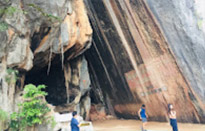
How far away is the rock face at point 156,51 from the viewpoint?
8094mm

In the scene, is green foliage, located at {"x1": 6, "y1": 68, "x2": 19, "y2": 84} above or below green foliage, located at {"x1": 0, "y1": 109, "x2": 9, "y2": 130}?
above

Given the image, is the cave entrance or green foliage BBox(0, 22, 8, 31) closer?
green foliage BBox(0, 22, 8, 31)

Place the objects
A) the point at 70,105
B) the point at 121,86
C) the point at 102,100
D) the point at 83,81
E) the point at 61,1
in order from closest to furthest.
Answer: the point at 61,1 → the point at 70,105 → the point at 83,81 → the point at 121,86 → the point at 102,100

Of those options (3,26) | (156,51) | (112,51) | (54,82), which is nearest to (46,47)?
(3,26)

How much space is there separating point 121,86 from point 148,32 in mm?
3951

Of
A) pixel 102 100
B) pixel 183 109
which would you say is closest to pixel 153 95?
pixel 183 109

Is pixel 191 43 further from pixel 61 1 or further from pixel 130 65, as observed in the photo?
pixel 61 1

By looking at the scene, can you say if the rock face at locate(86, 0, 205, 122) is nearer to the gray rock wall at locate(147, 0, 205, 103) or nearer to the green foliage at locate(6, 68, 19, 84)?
the gray rock wall at locate(147, 0, 205, 103)

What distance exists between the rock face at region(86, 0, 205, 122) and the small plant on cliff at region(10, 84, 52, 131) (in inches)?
222

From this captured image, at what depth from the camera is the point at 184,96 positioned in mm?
7992

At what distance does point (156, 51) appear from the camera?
8.71m

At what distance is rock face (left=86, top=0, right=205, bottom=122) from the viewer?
809 centimetres

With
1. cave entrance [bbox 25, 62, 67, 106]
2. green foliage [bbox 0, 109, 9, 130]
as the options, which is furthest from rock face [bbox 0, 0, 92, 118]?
green foliage [bbox 0, 109, 9, 130]

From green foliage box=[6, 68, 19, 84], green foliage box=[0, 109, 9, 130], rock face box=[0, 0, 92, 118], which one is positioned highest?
rock face box=[0, 0, 92, 118]
